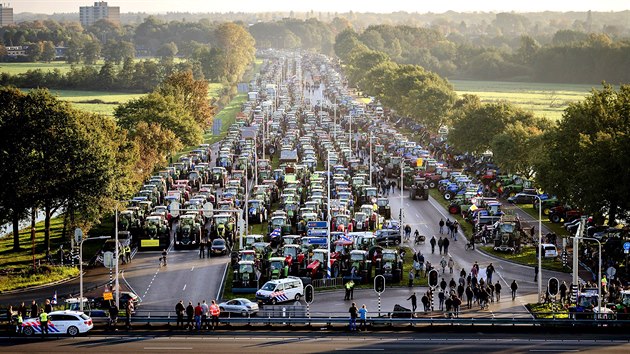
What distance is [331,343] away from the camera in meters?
43.7

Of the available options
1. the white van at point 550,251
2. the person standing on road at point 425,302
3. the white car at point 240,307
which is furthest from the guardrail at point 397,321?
the white van at point 550,251

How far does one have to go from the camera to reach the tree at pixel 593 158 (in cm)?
6762

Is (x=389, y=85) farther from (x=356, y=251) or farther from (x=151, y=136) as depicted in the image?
(x=356, y=251)

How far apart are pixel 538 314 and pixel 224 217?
28228mm

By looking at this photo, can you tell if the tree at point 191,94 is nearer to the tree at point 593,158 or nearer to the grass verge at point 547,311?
the tree at point 593,158

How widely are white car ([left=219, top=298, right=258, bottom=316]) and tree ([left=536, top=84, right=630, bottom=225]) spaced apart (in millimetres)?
28043

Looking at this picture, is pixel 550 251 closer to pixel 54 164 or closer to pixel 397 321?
pixel 397 321

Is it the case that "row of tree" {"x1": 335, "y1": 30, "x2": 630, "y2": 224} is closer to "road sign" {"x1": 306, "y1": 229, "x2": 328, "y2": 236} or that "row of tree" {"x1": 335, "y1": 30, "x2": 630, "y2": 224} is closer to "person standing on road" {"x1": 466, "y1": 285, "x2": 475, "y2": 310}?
"road sign" {"x1": 306, "y1": 229, "x2": 328, "y2": 236}

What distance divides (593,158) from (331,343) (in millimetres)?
32382

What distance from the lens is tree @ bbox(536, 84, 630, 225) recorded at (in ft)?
222

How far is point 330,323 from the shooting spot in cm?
4669

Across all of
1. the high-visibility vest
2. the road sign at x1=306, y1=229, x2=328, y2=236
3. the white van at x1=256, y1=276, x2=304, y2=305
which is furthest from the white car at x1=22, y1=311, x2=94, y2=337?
the road sign at x1=306, y1=229, x2=328, y2=236

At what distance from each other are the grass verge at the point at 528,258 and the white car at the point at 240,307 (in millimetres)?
20746

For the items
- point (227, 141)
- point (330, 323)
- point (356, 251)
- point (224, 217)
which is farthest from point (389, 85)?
point (330, 323)
